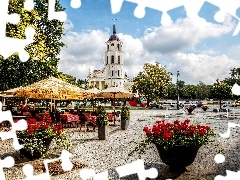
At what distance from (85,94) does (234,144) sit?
24.6 feet

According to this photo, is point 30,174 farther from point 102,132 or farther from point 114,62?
point 114,62

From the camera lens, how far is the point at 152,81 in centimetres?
5159

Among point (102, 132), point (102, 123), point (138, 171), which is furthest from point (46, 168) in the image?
point (102, 123)

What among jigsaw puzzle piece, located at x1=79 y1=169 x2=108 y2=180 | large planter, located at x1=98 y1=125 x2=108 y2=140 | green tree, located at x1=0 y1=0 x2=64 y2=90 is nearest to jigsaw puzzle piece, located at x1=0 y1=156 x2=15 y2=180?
jigsaw puzzle piece, located at x1=79 y1=169 x2=108 y2=180

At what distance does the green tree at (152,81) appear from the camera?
51906 mm

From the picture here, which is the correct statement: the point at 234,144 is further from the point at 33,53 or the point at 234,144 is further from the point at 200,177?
the point at 33,53

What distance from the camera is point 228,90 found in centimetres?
3925

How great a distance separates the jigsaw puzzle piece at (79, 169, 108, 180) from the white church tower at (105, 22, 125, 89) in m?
88.3

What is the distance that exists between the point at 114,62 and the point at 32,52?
254 ft

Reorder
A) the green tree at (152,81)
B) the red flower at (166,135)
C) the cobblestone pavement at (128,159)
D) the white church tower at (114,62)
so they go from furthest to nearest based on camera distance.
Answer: the white church tower at (114,62)
the green tree at (152,81)
the cobblestone pavement at (128,159)
the red flower at (166,135)

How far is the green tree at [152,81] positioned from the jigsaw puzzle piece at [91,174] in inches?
1777

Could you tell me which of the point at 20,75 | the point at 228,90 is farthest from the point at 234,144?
the point at 228,90

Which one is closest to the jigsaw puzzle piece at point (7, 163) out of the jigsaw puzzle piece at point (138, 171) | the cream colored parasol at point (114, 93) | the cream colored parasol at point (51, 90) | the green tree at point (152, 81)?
the jigsaw puzzle piece at point (138, 171)

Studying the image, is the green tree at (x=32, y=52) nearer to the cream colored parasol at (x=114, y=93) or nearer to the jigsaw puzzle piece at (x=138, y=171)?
the cream colored parasol at (x=114, y=93)
